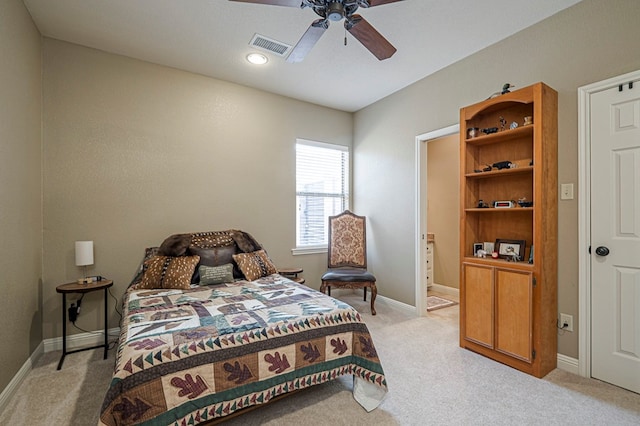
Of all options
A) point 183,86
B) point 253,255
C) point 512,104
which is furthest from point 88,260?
point 512,104

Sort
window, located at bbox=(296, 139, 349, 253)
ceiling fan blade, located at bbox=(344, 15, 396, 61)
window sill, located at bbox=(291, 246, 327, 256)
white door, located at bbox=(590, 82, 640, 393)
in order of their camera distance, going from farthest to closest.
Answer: window, located at bbox=(296, 139, 349, 253) → window sill, located at bbox=(291, 246, 327, 256) → white door, located at bbox=(590, 82, 640, 393) → ceiling fan blade, located at bbox=(344, 15, 396, 61)

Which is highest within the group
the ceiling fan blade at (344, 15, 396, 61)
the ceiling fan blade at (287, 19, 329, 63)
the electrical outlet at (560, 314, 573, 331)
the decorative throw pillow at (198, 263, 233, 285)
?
the ceiling fan blade at (287, 19, 329, 63)

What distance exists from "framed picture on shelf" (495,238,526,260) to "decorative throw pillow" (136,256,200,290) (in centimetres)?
298

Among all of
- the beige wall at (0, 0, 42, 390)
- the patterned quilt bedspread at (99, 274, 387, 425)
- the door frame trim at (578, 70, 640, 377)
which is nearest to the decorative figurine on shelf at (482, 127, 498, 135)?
the door frame trim at (578, 70, 640, 377)

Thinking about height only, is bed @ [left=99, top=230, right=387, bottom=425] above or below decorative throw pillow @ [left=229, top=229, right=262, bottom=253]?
below

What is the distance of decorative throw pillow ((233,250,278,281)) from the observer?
10.1 feet

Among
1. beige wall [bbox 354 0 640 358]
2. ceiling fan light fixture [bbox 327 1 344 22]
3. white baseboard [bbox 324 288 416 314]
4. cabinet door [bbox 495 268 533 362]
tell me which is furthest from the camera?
white baseboard [bbox 324 288 416 314]

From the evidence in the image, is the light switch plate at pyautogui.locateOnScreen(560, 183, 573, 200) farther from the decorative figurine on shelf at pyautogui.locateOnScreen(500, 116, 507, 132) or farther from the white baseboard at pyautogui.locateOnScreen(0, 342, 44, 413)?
the white baseboard at pyautogui.locateOnScreen(0, 342, 44, 413)

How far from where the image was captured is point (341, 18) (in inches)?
71.5

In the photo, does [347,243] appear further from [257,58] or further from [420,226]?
[257,58]

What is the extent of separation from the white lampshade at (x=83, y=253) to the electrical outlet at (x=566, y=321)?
416cm

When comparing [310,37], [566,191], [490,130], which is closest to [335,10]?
[310,37]

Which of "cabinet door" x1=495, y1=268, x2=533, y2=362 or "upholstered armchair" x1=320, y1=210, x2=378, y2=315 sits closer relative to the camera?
"cabinet door" x1=495, y1=268, x2=533, y2=362

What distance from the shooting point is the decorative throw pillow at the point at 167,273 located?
2.72 metres
